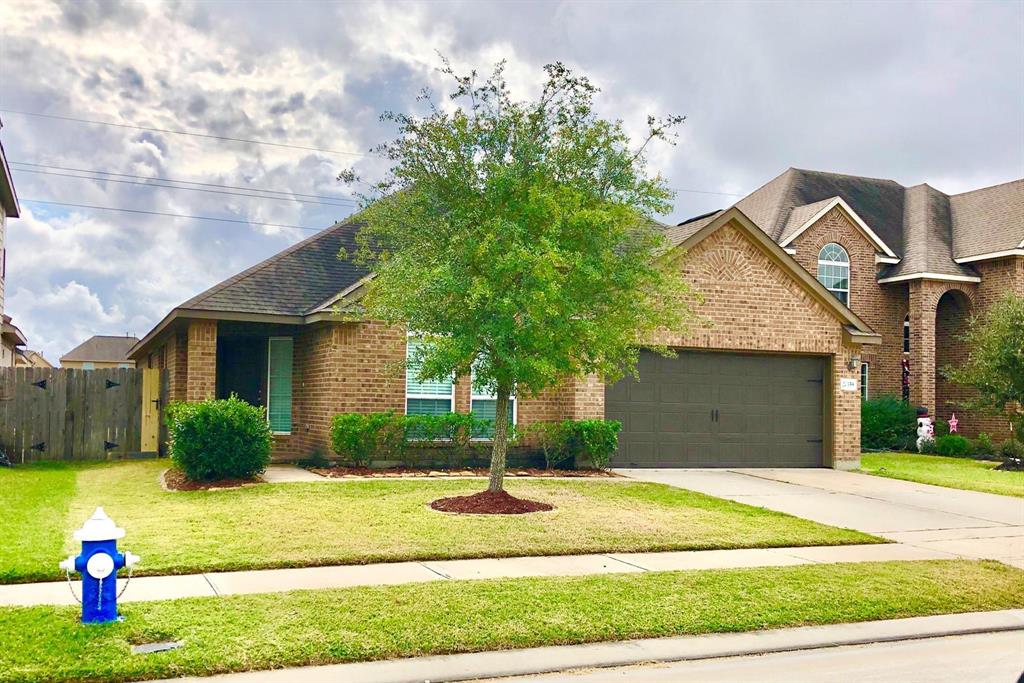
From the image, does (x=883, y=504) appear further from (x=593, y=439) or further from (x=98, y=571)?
(x=98, y=571)

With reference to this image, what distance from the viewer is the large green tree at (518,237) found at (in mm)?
11906

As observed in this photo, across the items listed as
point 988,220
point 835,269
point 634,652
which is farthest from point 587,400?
point 988,220

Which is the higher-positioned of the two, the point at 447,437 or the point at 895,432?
the point at 447,437

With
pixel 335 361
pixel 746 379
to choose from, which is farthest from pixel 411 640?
pixel 746 379

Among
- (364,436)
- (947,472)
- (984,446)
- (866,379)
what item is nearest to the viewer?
(364,436)

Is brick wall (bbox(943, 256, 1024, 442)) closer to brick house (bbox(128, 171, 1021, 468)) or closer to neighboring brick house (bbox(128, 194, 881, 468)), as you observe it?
brick house (bbox(128, 171, 1021, 468))

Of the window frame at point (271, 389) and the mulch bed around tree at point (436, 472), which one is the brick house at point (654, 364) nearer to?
the window frame at point (271, 389)

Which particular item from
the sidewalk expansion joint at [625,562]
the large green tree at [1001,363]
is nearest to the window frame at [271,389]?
the sidewalk expansion joint at [625,562]

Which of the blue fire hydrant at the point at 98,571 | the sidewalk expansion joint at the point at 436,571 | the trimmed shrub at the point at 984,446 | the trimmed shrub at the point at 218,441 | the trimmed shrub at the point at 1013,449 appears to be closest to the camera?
the blue fire hydrant at the point at 98,571

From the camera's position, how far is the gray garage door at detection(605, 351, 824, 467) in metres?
19.3

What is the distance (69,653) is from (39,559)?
10.1 ft

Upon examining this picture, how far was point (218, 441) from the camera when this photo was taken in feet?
48.2

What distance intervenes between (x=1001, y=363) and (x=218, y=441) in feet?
60.6

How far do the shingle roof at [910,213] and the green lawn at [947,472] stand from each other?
6209 mm
